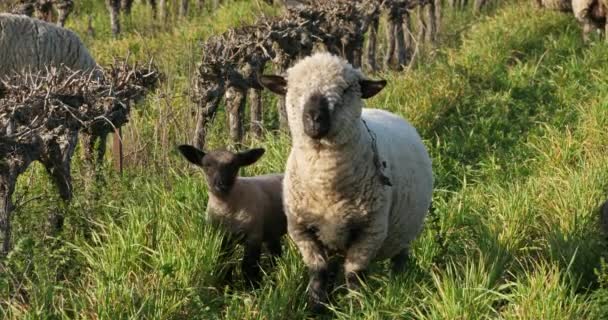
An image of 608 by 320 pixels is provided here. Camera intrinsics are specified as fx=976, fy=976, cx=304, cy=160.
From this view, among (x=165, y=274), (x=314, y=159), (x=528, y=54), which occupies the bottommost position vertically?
(x=528, y=54)

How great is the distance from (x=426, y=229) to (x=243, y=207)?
1427mm

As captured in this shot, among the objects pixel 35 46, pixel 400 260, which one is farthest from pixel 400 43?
pixel 400 260

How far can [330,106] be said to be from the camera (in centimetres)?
510

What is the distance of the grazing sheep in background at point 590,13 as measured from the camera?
47.8 feet

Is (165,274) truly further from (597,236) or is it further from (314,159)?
(597,236)

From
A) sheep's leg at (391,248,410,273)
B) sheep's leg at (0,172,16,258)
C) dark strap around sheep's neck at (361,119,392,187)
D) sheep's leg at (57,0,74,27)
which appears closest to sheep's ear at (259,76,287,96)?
dark strap around sheep's neck at (361,119,392,187)

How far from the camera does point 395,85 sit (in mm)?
11680

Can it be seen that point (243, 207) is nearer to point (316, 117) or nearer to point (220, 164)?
point (220, 164)

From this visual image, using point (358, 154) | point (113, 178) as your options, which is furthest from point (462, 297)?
point (113, 178)

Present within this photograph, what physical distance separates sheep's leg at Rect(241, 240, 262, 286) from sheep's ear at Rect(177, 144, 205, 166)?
0.79 m

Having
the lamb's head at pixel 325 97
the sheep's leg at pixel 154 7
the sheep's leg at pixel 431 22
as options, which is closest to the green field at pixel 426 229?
the lamb's head at pixel 325 97

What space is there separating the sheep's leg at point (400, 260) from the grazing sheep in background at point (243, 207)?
2.50 feet

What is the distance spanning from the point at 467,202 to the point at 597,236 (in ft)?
4.58

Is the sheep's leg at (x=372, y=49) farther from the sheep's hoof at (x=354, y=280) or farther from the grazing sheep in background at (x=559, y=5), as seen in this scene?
the sheep's hoof at (x=354, y=280)
